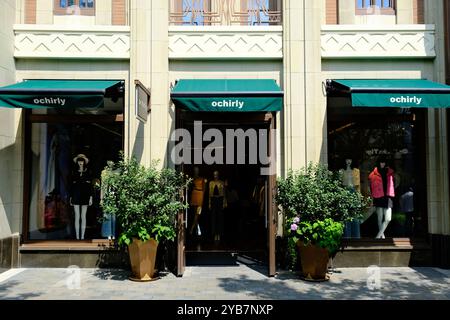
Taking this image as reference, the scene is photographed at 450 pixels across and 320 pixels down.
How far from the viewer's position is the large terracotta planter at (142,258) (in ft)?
23.9

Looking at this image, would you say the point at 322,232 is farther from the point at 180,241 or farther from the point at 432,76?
the point at 432,76

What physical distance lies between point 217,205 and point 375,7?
5910mm

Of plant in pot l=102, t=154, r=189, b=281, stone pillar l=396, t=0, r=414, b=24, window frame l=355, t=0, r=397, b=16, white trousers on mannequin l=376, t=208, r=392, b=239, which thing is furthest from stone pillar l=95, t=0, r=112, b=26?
white trousers on mannequin l=376, t=208, r=392, b=239

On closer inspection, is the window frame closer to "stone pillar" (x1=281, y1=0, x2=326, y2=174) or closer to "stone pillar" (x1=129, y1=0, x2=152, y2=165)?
"stone pillar" (x1=281, y1=0, x2=326, y2=174)

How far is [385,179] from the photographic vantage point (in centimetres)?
886

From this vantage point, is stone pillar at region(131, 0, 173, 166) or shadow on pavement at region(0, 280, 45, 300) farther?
stone pillar at region(131, 0, 173, 166)

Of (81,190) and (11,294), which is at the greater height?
(81,190)

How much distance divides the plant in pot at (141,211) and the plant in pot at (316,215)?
2154mm

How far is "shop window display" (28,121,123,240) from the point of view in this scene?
345 inches

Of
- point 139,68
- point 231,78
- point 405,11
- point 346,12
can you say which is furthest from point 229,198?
point 405,11

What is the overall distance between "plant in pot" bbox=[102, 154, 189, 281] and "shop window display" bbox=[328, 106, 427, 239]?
3792mm

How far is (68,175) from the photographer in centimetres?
901

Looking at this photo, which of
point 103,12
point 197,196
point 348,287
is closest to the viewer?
point 348,287
